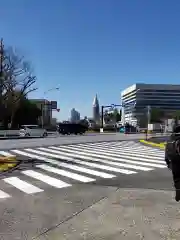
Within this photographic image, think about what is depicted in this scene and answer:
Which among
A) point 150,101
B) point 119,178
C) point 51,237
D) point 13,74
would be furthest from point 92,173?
point 150,101

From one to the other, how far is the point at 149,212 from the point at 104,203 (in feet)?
3.43

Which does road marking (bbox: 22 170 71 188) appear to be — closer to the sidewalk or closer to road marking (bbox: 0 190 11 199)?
road marking (bbox: 0 190 11 199)

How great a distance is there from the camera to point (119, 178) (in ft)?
31.7

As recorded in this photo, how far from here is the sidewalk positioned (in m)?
4.61

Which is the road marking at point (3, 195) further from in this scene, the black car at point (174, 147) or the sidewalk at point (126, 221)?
the black car at point (174, 147)

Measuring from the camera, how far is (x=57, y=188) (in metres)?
8.08

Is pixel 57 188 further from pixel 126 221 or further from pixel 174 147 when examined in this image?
pixel 174 147

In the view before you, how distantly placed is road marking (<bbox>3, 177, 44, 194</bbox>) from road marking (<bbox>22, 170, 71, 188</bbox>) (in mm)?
578

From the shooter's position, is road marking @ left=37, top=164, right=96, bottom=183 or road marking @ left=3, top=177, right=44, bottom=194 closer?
road marking @ left=3, top=177, right=44, bottom=194

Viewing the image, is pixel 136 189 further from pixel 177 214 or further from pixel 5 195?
pixel 5 195

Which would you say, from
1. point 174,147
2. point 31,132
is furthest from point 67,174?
point 31,132

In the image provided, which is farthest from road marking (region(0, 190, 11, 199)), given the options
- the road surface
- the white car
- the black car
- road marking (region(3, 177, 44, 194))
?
the white car

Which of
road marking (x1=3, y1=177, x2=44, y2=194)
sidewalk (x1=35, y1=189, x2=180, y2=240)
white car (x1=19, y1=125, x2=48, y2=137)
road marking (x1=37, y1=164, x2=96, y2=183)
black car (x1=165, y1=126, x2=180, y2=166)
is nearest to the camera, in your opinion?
sidewalk (x1=35, y1=189, x2=180, y2=240)

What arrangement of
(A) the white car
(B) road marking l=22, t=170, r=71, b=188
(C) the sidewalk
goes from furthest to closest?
(A) the white car, (B) road marking l=22, t=170, r=71, b=188, (C) the sidewalk
